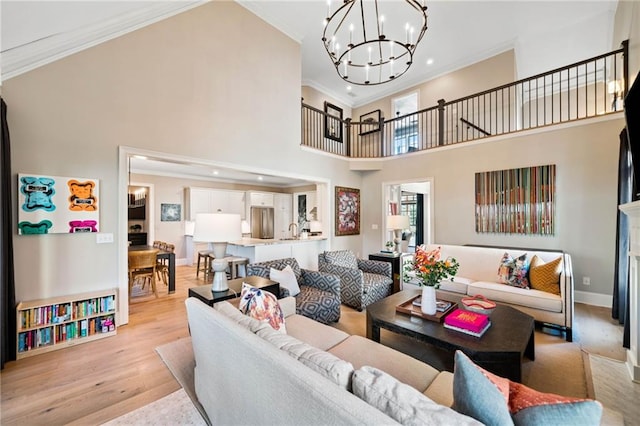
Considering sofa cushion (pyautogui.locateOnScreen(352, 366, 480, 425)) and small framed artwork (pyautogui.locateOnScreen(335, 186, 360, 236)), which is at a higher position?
small framed artwork (pyautogui.locateOnScreen(335, 186, 360, 236))

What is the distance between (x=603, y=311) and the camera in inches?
144

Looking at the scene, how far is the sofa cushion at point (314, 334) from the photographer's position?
6.44ft

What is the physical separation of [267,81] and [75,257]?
395 centimetres

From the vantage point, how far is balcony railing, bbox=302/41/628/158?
17.8 feet

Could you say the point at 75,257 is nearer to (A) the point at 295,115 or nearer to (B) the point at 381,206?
(A) the point at 295,115

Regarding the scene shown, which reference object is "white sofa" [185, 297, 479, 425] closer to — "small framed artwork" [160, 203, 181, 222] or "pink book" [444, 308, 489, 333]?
"pink book" [444, 308, 489, 333]

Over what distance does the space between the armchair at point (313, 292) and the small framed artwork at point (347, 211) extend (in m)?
2.76

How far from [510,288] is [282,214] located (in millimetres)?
6842

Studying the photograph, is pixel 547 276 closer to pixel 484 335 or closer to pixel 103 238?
pixel 484 335

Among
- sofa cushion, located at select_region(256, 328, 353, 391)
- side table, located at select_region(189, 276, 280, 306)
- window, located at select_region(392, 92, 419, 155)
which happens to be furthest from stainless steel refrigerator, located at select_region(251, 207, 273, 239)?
sofa cushion, located at select_region(256, 328, 353, 391)

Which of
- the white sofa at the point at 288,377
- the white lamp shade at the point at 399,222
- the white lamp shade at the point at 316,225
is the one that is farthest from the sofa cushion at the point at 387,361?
the white lamp shade at the point at 316,225

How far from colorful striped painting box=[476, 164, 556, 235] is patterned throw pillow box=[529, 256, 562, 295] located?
1287mm

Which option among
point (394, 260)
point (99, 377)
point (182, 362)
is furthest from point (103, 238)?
point (394, 260)

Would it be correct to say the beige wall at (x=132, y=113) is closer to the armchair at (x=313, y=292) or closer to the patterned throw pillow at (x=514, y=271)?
the armchair at (x=313, y=292)
